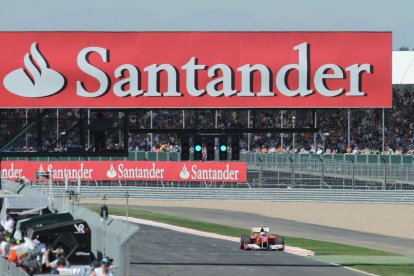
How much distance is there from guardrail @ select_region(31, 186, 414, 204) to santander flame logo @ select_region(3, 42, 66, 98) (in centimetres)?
3753

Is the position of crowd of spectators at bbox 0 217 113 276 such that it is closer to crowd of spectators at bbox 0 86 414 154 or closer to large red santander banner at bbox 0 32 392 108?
large red santander banner at bbox 0 32 392 108

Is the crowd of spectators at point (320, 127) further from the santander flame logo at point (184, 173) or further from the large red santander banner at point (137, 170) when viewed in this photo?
the santander flame logo at point (184, 173)

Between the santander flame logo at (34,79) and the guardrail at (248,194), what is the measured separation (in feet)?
123

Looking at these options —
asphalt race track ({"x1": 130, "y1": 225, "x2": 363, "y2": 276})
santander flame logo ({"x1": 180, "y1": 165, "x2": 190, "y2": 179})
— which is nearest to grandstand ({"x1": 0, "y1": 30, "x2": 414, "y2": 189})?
santander flame logo ({"x1": 180, "y1": 165, "x2": 190, "y2": 179})

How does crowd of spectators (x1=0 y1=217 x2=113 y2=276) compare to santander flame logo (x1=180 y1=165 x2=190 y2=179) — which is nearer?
crowd of spectators (x1=0 y1=217 x2=113 y2=276)

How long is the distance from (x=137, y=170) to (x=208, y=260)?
33118 mm

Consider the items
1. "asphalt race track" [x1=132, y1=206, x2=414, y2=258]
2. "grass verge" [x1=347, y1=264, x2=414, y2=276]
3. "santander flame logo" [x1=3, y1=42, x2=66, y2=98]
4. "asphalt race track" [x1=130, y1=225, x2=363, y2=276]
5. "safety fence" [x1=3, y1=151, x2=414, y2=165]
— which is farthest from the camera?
"safety fence" [x1=3, y1=151, x2=414, y2=165]

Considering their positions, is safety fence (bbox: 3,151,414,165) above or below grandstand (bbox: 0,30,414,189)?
below

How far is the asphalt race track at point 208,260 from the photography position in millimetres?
38438

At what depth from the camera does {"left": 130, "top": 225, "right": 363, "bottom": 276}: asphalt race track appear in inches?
1513

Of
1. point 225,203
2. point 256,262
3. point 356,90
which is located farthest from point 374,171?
point 356,90

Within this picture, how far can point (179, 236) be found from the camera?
174ft

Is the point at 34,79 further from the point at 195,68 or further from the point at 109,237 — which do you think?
the point at 109,237

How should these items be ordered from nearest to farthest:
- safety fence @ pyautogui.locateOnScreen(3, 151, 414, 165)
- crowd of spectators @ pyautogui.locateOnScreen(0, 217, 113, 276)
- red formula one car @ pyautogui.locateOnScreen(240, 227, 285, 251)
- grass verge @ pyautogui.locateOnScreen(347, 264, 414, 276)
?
crowd of spectators @ pyautogui.locateOnScreen(0, 217, 113, 276) → grass verge @ pyautogui.locateOnScreen(347, 264, 414, 276) → red formula one car @ pyautogui.locateOnScreen(240, 227, 285, 251) → safety fence @ pyautogui.locateOnScreen(3, 151, 414, 165)
